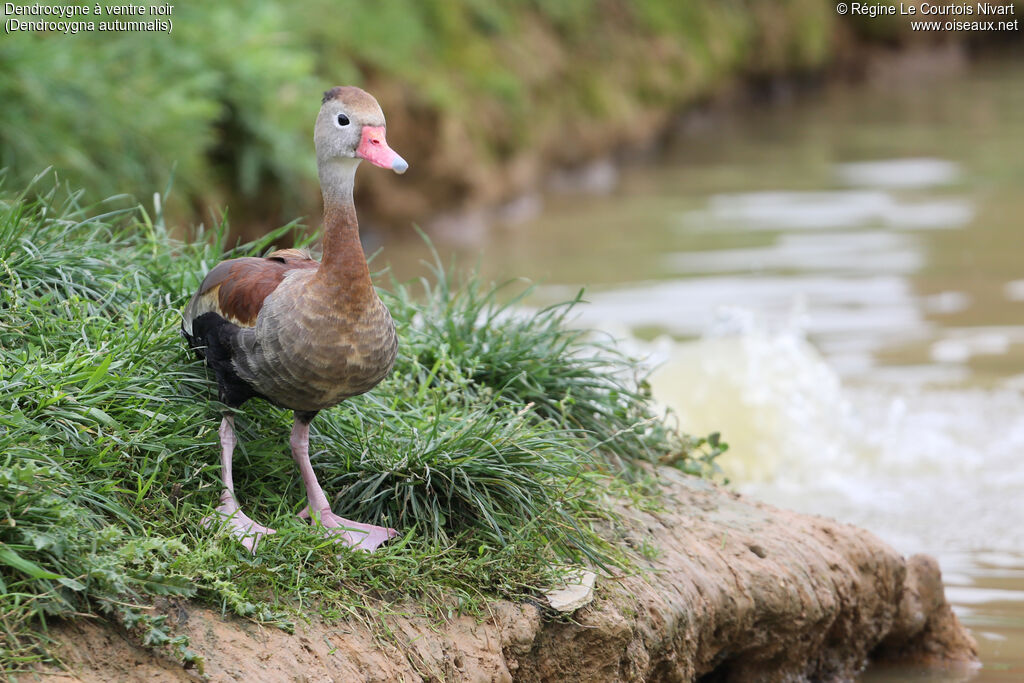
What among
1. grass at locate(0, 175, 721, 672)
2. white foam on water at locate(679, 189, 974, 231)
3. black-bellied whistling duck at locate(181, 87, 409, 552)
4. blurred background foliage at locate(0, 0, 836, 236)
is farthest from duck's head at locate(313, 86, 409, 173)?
white foam on water at locate(679, 189, 974, 231)

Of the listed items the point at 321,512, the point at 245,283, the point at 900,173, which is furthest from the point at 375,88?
the point at 321,512

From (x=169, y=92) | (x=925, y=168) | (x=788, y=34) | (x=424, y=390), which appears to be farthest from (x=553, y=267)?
(x=788, y=34)

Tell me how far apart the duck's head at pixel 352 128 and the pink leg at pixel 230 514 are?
85 centimetres

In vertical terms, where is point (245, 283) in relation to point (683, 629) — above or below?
above

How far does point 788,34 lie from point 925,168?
640 cm

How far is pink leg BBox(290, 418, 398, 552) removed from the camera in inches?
138

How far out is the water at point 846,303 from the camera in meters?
6.54

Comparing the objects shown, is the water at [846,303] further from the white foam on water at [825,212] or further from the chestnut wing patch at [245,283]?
the chestnut wing patch at [245,283]

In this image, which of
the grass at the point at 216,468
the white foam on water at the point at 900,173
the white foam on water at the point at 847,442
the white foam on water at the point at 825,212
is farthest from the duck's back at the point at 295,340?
the white foam on water at the point at 900,173

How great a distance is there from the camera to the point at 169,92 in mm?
8898

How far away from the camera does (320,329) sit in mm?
3326

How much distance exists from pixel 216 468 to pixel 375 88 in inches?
369

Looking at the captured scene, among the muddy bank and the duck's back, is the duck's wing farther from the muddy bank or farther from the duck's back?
the muddy bank

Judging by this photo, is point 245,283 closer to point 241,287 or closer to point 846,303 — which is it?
point 241,287
